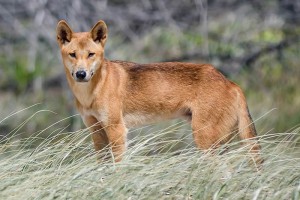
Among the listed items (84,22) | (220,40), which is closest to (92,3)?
(84,22)

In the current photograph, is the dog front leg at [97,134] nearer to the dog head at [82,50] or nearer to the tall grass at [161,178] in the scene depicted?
the dog head at [82,50]

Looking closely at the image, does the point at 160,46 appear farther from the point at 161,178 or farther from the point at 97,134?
the point at 161,178

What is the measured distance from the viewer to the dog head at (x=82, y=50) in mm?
8531

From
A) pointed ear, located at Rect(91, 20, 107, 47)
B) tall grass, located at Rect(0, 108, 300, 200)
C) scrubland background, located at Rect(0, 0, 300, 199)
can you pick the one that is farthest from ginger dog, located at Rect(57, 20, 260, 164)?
scrubland background, located at Rect(0, 0, 300, 199)

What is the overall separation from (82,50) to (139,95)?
2.29 feet

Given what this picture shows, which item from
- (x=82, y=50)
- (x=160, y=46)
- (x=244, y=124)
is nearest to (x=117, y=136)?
(x=82, y=50)

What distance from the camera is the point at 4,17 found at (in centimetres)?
1392

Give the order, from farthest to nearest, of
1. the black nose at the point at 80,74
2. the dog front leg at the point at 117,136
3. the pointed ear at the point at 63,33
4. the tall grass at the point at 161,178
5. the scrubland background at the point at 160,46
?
1. the scrubland background at the point at 160,46
2. the pointed ear at the point at 63,33
3. the dog front leg at the point at 117,136
4. the black nose at the point at 80,74
5. the tall grass at the point at 161,178

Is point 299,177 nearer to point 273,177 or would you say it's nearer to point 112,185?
point 273,177

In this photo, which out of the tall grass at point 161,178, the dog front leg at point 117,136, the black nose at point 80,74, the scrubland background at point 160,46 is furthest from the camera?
the scrubland background at point 160,46

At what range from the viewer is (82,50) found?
8602 millimetres

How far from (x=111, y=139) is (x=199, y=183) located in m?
1.65

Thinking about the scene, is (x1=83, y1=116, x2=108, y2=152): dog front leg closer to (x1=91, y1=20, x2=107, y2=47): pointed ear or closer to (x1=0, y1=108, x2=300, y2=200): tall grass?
(x1=91, y1=20, x2=107, y2=47): pointed ear

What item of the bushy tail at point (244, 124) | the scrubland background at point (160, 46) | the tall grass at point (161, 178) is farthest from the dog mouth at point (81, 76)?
the scrubland background at point (160, 46)
